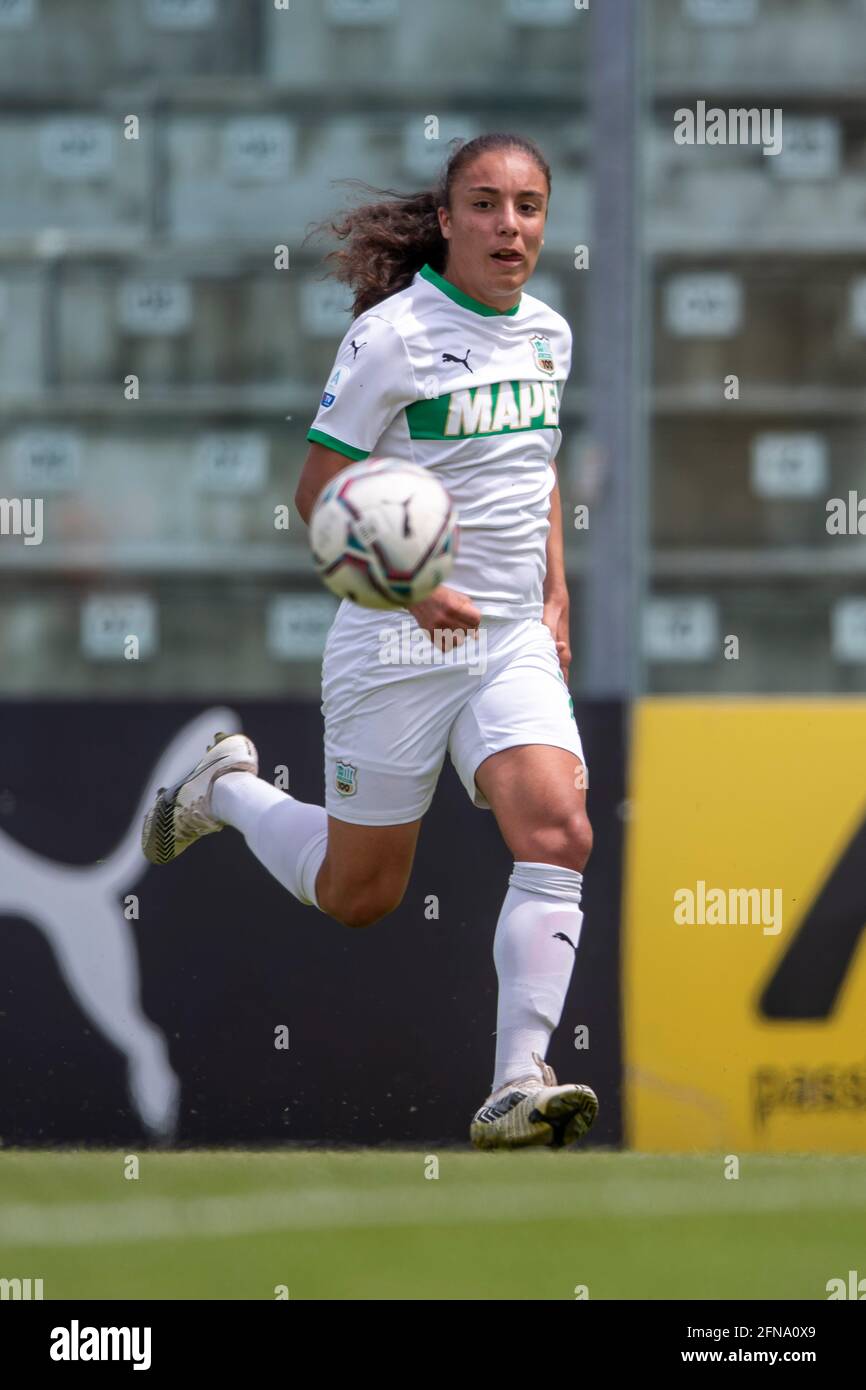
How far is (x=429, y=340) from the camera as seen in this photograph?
4520 mm

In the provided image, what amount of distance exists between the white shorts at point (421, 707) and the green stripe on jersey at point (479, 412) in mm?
390

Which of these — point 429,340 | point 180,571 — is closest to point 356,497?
point 429,340

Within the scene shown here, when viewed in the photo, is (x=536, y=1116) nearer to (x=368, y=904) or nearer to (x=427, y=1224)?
(x=368, y=904)

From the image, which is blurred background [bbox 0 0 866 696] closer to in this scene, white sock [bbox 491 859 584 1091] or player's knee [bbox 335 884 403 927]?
player's knee [bbox 335 884 403 927]

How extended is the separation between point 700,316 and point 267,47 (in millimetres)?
1934

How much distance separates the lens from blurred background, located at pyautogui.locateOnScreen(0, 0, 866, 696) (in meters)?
8.12

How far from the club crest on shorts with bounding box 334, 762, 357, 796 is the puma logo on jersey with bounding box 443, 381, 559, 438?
0.72 m

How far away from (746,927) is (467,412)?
6.67ft

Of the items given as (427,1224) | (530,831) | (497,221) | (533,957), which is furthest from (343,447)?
(427,1224)

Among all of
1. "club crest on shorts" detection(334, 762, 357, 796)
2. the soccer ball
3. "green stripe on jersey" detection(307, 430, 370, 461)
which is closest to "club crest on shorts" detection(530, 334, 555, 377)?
"green stripe on jersey" detection(307, 430, 370, 461)

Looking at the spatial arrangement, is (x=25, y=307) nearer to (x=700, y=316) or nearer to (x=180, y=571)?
(x=180, y=571)

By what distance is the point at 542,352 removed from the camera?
4668mm

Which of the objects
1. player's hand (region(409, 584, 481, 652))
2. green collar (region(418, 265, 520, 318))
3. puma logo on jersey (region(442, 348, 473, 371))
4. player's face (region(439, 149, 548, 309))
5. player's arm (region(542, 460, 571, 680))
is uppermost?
player's face (region(439, 149, 548, 309))

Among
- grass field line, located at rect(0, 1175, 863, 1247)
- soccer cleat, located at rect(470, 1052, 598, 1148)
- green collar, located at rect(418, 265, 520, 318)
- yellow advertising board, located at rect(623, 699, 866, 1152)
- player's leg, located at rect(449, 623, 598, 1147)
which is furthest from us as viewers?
yellow advertising board, located at rect(623, 699, 866, 1152)
